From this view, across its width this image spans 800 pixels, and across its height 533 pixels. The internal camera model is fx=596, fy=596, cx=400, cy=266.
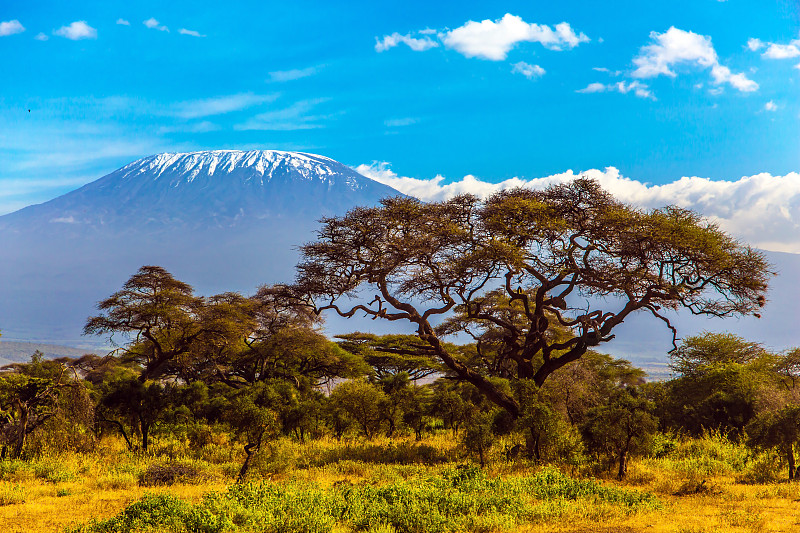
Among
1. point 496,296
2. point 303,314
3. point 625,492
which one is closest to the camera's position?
point 625,492

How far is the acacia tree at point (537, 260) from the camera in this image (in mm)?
19312

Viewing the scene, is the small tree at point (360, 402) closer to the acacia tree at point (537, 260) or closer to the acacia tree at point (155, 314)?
the acacia tree at point (537, 260)

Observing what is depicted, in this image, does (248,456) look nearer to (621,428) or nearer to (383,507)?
(383,507)

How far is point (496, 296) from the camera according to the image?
30.9 meters

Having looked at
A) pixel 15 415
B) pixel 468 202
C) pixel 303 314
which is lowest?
pixel 15 415

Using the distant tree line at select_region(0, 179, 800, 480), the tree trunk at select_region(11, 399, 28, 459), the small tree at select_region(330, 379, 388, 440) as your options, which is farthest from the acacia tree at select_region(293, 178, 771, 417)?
the tree trunk at select_region(11, 399, 28, 459)

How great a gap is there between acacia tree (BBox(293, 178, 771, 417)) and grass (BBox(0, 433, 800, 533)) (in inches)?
177

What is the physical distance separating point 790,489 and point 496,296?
1821 cm

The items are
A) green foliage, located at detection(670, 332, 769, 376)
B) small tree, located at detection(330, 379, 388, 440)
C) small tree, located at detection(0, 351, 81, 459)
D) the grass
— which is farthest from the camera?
green foliage, located at detection(670, 332, 769, 376)

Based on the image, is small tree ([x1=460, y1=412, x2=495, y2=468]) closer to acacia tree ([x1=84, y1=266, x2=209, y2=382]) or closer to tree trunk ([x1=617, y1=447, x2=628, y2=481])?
tree trunk ([x1=617, y1=447, x2=628, y2=481])

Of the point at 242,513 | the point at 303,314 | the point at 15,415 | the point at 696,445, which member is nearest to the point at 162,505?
the point at 242,513

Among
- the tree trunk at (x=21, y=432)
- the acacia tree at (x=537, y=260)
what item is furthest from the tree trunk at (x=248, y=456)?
the tree trunk at (x=21, y=432)

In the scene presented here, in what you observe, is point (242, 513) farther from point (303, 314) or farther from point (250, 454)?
point (303, 314)

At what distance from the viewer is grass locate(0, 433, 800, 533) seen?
10898 millimetres
